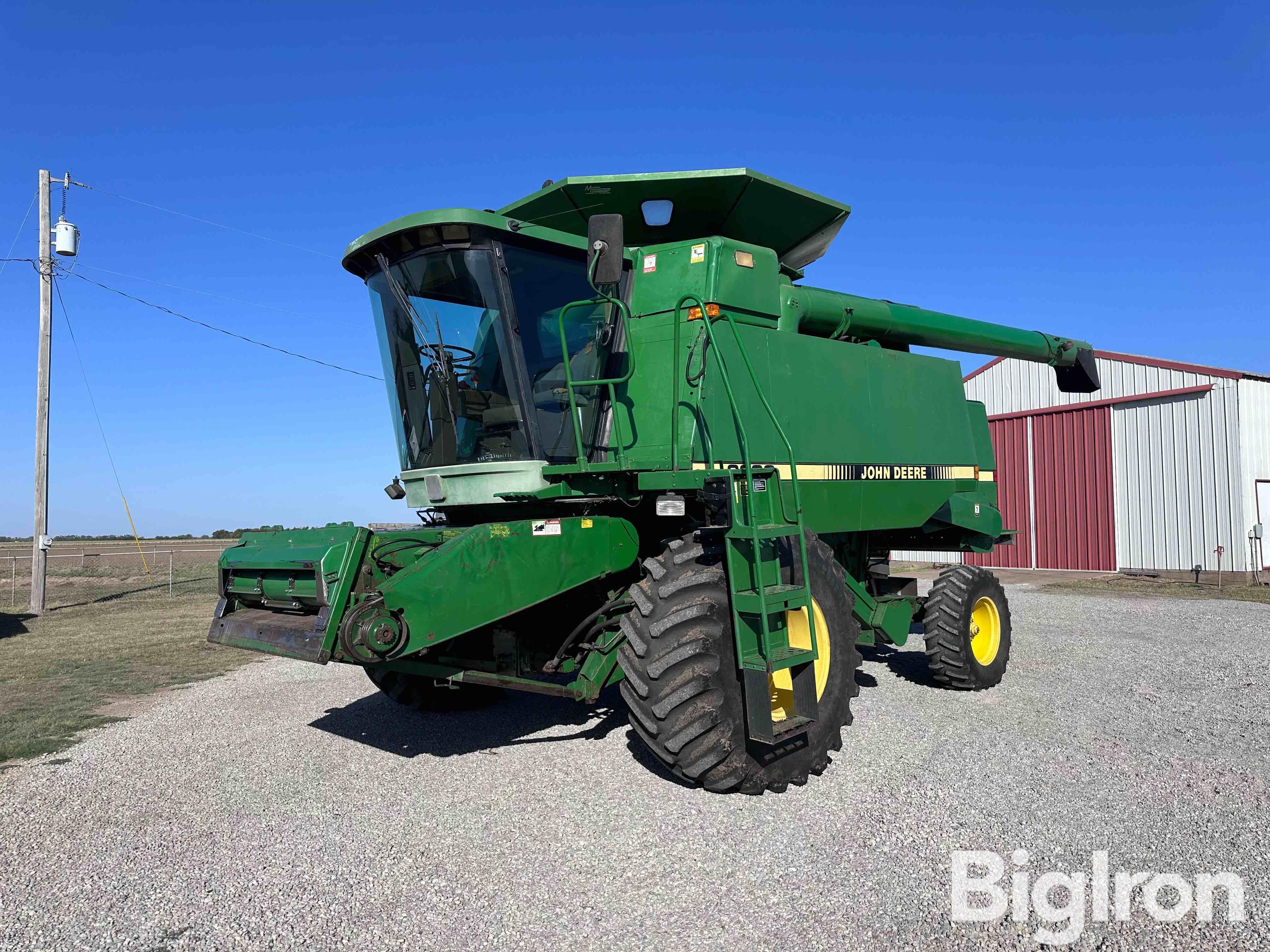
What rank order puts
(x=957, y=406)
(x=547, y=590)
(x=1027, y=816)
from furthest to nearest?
1. (x=957, y=406)
2. (x=547, y=590)
3. (x=1027, y=816)

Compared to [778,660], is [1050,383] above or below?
above

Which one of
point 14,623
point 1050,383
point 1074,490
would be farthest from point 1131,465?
point 14,623

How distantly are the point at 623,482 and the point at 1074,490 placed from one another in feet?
59.0

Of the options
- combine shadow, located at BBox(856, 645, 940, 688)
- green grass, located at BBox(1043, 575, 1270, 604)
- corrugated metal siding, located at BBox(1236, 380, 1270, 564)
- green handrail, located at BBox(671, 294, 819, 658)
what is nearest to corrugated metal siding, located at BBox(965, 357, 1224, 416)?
corrugated metal siding, located at BBox(1236, 380, 1270, 564)

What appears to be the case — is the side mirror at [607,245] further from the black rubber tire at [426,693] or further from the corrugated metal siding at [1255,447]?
the corrugated metal siding at [1255,447]

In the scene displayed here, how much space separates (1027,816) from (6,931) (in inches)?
175

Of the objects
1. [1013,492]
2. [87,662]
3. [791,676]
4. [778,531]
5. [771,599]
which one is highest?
[1013,492]

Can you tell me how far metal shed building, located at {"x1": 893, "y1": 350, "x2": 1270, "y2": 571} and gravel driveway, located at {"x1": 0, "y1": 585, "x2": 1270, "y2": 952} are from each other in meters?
12.6

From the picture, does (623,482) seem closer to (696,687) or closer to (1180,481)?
(696,687)

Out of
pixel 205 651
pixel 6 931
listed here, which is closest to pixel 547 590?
pixel 6 931

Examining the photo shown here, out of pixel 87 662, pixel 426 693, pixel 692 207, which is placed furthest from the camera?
pixel 87 662

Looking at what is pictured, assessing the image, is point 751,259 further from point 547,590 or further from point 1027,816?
point 1027,816

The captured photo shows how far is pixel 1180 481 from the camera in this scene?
59.3 feet

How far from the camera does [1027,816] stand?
4.24 meters
